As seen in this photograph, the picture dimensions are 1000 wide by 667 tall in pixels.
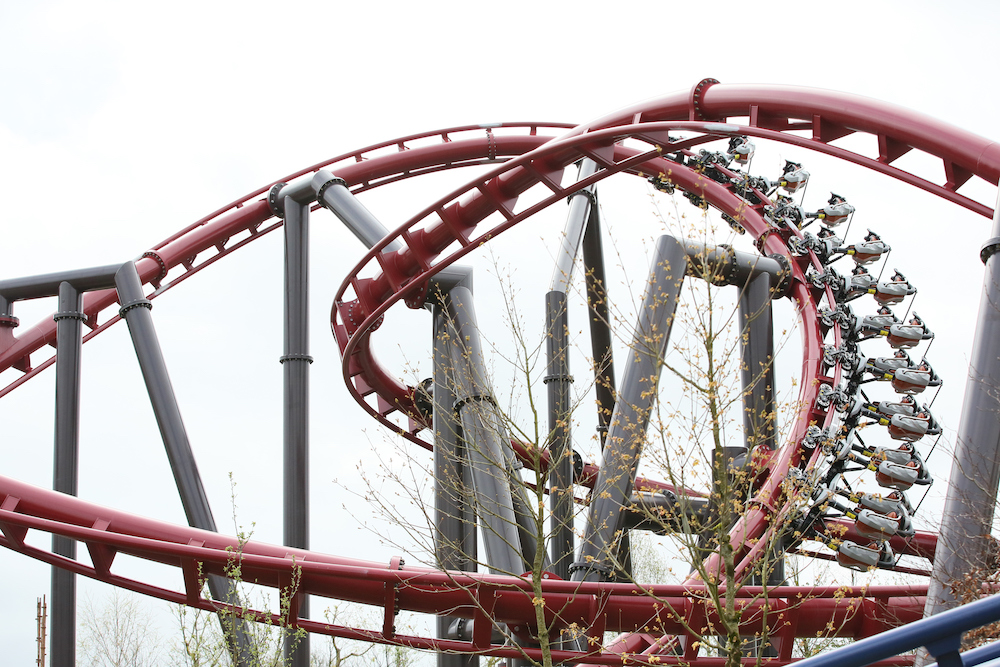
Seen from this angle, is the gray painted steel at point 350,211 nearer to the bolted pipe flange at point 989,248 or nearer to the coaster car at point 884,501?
the coaster car at point 884,501

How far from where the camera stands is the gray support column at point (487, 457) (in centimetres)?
784

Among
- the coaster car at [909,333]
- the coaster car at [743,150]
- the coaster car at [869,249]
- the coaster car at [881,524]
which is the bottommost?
the coaster car at [881,524]

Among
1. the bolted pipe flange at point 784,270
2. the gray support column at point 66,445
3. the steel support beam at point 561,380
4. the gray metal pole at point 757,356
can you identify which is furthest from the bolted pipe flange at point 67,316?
the bolted pipe flange at point 784,270

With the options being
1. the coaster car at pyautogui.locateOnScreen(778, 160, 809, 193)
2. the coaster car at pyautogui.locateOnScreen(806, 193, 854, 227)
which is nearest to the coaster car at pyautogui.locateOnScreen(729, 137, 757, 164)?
the coaster car at pyautogui.locateOnScreen(778, 160, 809, 193)

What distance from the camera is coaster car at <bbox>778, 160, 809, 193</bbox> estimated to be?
10273 mm

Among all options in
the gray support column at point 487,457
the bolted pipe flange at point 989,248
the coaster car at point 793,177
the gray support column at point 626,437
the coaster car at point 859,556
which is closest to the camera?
the bolted pipe flange at point 989,248

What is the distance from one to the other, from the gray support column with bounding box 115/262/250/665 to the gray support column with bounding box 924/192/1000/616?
471 cm

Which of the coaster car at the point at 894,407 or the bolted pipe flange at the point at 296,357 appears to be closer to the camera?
the coaster car at the point at 894,407

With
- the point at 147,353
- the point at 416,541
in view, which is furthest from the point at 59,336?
the point at 416,541

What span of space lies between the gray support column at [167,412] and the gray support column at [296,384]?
0.82 m

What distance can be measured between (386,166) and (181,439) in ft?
15.8

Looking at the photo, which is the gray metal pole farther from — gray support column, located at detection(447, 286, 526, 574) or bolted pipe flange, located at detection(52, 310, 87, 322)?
bolted pipe flange, located at detection(52, 310, 87, 322)

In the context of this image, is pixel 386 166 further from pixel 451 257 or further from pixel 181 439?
pixel 181 439

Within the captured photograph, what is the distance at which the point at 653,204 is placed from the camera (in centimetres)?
712
